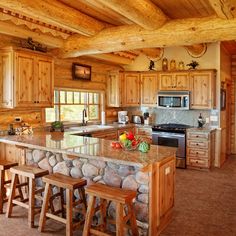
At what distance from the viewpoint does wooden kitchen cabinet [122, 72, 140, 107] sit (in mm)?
6953

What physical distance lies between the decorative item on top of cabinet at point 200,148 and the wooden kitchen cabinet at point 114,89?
1982 mm

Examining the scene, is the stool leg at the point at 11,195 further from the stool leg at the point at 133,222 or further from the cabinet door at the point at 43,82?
the stool leg at the point at 133,222

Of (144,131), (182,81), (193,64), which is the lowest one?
(144,131)

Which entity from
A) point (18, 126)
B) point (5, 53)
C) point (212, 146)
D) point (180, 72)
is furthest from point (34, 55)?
point (212, 146)

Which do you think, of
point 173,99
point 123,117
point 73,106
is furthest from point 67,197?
point 123,117

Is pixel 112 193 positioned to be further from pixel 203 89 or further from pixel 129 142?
pixel 203 89

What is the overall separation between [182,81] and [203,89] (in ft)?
1.77

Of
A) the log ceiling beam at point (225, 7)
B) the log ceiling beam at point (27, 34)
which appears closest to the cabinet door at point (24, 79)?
the log ceiling beam at point (27, 34)

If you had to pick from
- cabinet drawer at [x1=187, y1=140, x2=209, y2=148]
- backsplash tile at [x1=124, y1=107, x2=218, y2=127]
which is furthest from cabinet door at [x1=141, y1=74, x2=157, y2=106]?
cabinet drawer at [x1=187, y1=140, x2=209, y2=148]

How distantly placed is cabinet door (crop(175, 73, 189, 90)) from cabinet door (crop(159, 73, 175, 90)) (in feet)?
0.34

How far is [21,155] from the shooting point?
408cm

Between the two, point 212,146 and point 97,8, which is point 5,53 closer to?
point 97,8

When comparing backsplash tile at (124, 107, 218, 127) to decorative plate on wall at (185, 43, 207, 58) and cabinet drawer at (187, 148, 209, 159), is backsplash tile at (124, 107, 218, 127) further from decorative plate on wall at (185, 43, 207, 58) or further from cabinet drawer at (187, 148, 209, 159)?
decorative plate on wall at (185, 43, 207, 58)

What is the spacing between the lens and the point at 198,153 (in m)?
5.95
